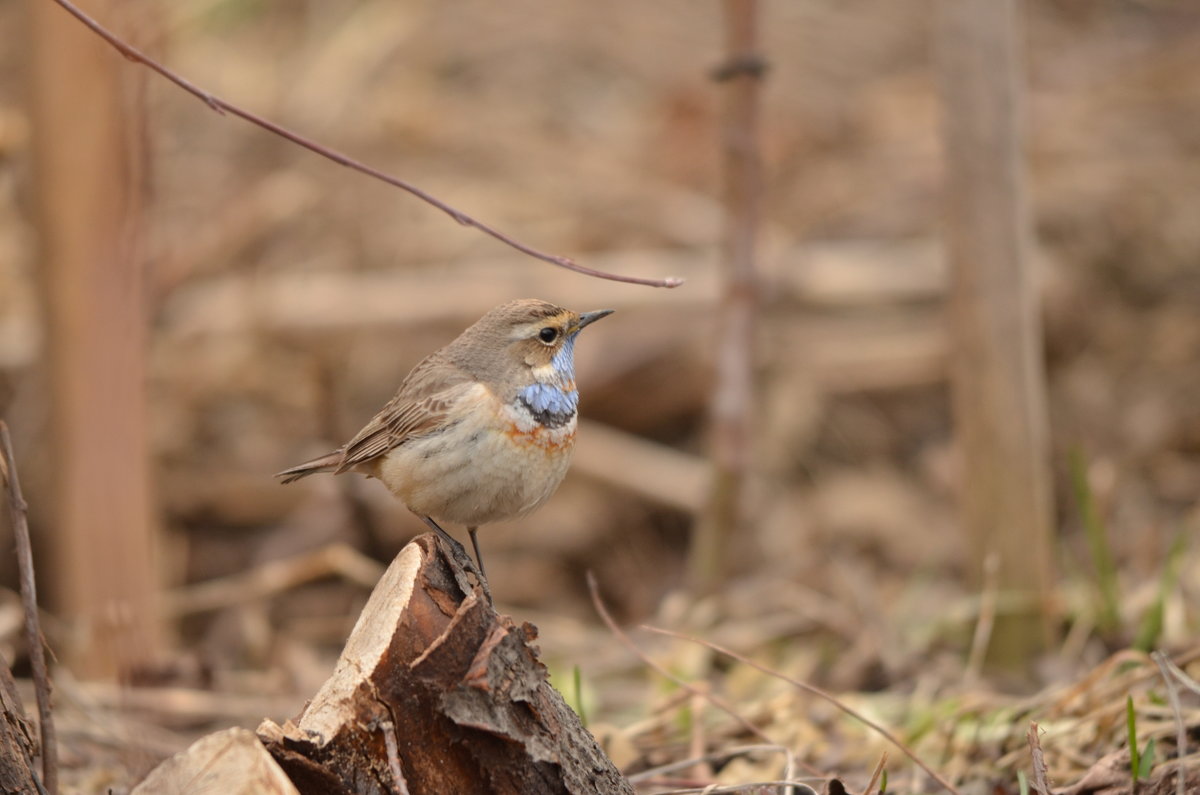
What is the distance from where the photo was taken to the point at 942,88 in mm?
4852

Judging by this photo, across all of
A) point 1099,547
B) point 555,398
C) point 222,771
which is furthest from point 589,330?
point 222,771

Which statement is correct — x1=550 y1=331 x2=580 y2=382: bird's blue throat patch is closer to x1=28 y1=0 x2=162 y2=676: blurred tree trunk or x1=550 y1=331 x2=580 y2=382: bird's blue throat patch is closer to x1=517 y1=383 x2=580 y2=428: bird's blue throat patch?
x1=517 y1=383 x2=580 y2=428: bird's blue throat patch

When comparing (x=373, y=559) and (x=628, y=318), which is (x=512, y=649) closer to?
(x=373, y=559)

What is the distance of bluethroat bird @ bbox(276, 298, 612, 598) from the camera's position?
12.1 feet

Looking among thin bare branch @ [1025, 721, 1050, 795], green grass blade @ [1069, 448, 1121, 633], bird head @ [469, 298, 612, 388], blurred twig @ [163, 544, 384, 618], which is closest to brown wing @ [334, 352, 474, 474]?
bird head @ [469, 298, 612, 388]

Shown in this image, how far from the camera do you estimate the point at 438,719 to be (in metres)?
2.89

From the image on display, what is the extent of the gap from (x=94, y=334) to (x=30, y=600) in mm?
3384

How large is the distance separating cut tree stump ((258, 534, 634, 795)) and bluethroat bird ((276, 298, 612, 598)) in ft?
2.15

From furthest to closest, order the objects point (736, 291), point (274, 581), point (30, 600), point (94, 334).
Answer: point (274, 581), point (736, 291), point (94, 334), point (30, 600)

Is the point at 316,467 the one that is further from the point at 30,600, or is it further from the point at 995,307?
the point at 995,307

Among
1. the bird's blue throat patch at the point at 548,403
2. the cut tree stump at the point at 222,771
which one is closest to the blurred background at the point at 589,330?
the bird's blue throat patch at the point at 548,403

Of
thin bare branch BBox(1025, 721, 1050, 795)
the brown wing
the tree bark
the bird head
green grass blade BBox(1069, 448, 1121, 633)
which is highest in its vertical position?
Answer: the bird head

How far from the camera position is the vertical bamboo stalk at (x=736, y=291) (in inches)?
221

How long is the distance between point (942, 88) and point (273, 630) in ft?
15.6
